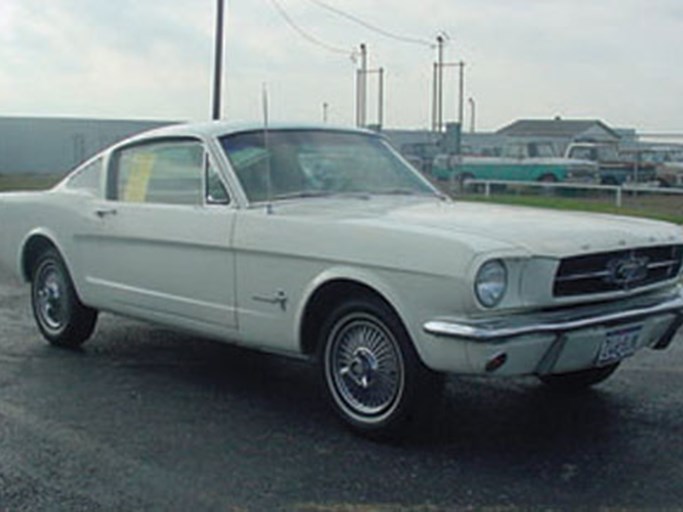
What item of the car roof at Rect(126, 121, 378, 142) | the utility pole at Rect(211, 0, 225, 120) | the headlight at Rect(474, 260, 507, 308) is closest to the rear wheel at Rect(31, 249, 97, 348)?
the car roof at Rect(126, 121, 378, 142)

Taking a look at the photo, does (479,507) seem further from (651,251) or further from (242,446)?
(651,251)

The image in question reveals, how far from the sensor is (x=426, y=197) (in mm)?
6312

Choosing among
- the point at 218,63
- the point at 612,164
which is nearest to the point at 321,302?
the point at 218,63

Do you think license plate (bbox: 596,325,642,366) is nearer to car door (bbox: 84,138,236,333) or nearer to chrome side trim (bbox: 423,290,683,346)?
chrome side trim (bbox: 423,290,683,346)

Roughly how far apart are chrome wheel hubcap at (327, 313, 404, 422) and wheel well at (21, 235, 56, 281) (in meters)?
3.00

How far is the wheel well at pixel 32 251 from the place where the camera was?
740 centimetres

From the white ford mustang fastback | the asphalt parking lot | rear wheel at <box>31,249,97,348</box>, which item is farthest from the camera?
rear wheel at <box>31,249,97,348</box>

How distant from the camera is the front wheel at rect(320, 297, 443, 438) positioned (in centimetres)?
481

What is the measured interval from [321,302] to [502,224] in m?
1.00

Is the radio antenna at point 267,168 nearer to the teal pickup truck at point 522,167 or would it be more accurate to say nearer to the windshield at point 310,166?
the windshield at point 310,166

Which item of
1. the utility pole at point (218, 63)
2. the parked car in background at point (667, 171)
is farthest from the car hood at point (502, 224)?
the parked car in background at point (667, 171)

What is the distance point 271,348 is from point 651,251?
2008 mm

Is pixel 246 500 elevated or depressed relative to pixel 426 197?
depressed

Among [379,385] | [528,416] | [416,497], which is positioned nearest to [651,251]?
[528,416]
